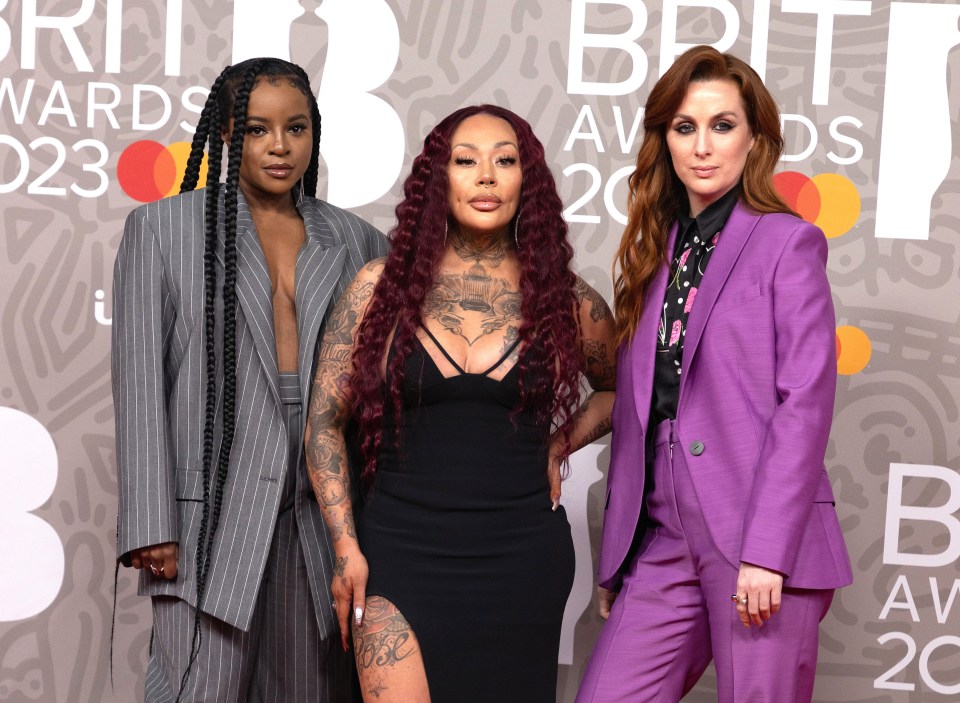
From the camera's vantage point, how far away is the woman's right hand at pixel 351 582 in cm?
239

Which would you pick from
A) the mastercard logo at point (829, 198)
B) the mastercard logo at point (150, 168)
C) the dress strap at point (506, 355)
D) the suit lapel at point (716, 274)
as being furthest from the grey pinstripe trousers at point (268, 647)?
the mastercard logo at point (829, 198)

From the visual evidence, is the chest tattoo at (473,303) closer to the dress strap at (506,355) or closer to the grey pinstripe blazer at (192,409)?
the dress strap at (506,355)

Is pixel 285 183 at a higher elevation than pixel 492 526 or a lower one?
higher

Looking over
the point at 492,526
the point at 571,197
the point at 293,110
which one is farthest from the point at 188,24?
the point at 492,526

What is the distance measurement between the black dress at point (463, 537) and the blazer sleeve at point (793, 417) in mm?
526

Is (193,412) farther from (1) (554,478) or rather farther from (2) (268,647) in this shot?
(1) (554,478)

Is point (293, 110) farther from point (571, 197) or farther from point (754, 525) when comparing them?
point (754, 525)

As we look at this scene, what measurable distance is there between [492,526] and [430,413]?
0.29m

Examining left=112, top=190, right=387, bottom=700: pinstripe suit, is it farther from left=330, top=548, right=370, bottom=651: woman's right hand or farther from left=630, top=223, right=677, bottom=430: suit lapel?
left=630, top=223, right=677, bottom=430: suit lapel

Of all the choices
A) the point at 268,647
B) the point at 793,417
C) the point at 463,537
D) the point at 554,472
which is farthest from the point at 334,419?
the point at 793,417

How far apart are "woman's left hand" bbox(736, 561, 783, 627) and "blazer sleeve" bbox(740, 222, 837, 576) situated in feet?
0.08

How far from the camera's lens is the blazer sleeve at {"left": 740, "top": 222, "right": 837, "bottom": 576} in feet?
7.22

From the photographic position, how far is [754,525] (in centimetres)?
221

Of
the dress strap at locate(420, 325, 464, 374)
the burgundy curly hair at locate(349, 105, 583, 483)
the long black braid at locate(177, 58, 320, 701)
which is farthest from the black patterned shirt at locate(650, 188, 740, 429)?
the long black braid at locate(177, 58, 320, 701)
